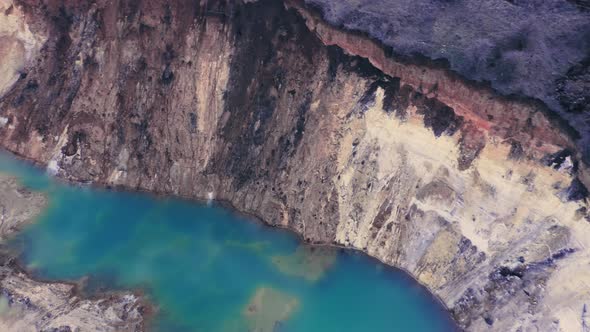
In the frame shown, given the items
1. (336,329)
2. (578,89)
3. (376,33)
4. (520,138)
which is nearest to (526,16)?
(578,89)

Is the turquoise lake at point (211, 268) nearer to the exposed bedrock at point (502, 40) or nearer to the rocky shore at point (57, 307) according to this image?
the rocky shore at point (57, 307)

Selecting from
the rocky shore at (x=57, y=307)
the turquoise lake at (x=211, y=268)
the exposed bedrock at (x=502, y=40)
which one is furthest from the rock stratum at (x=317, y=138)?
the rocky shore at (x=57, y=307)

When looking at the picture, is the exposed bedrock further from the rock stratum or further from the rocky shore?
the rocky shore

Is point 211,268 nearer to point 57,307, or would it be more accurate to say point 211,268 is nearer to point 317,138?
point 57,307

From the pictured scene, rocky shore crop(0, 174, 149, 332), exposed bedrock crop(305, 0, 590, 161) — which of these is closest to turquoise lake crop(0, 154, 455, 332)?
rocky shore crop(0, 174, 149, 332)

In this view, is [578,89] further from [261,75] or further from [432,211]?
[261,75]
